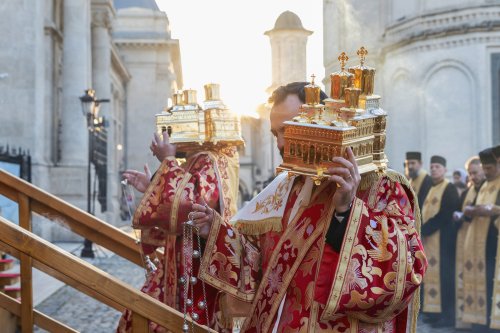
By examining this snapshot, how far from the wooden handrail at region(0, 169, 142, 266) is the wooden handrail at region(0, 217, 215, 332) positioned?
5.75ft

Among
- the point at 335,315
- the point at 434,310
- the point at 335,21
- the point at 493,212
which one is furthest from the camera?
the point at 335,21

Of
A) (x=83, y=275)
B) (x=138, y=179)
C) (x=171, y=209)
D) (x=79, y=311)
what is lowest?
(x=79, y=311)

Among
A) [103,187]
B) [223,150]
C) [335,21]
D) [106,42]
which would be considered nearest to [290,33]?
[106,42]

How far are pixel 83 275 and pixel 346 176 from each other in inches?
41.2

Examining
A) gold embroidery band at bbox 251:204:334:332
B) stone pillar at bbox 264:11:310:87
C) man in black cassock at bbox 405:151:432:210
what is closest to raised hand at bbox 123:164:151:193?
gold embroidery band at bbox 251:204:334:332

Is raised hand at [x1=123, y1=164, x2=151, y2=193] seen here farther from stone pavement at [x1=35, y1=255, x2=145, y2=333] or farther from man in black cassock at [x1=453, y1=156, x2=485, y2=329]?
man in black cassock at [x1=453, y1=156, x2=485, y2=329]

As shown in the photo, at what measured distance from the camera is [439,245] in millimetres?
12023

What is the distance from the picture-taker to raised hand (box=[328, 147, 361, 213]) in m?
3.15

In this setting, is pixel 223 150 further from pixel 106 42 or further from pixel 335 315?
pixel 106 42

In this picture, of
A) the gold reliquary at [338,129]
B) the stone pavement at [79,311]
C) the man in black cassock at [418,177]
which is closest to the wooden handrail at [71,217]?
the gold reliquary at [338,129]

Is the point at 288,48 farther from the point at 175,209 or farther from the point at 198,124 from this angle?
the point at 175,209

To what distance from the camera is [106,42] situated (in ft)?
115

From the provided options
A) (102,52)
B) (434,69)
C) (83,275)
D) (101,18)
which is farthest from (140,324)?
(102,52)

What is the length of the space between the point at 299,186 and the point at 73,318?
736 cm
